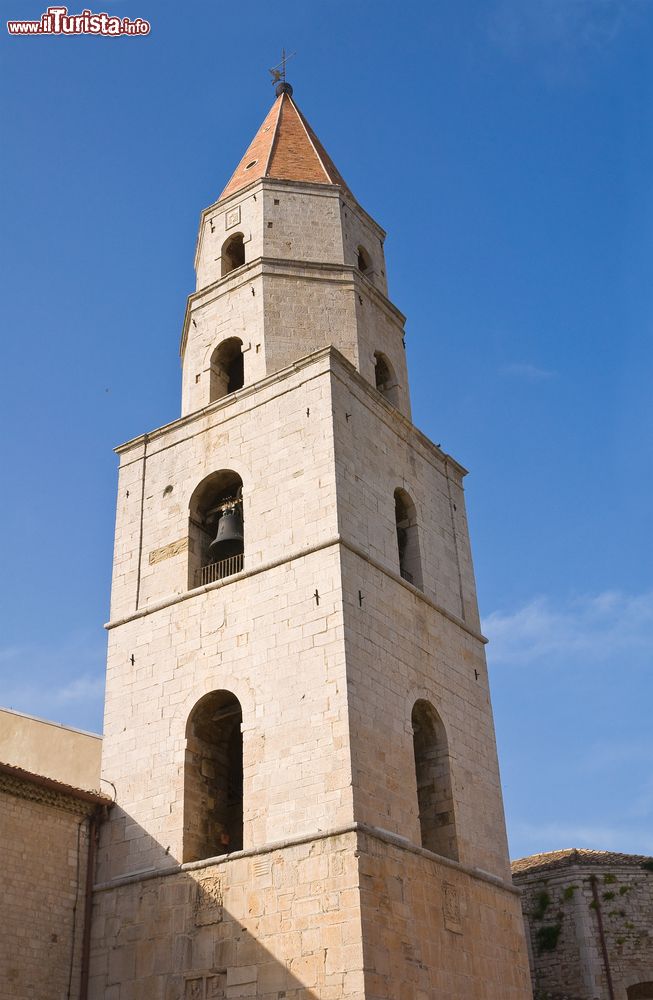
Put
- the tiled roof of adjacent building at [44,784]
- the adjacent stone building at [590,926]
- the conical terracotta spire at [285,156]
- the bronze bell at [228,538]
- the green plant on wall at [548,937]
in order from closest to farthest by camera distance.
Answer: the tiled roof of adjacent building at [44,784]
the bronze bell at [228,538]
the adjacent stone building at [590,926]
the green plant on wall at [548,937]
the conical terracotta spire at [285,156]

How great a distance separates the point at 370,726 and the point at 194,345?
26.2 feet

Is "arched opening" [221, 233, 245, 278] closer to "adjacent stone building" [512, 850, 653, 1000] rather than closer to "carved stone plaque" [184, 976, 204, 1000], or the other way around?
"carved stone plaque" [184, 976, 204, 1000]

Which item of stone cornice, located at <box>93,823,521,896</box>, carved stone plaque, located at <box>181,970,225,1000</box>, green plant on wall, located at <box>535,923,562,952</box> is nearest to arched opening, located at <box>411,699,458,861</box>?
stone cornice, located at <box>93,823,521,896</box>

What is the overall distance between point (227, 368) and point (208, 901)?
8765 mm

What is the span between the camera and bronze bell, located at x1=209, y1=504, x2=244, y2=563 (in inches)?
594

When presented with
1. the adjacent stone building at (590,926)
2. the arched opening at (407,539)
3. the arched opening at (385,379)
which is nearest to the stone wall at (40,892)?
the arched opening at (407,539)

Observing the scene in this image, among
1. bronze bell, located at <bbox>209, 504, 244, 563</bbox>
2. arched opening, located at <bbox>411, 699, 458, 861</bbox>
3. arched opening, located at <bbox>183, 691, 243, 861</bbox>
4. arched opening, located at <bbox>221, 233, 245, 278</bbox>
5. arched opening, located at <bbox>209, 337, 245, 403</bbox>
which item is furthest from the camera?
arched opening, located at <bbox>221, 233, 245, 278</bbox>

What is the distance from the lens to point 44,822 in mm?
13047

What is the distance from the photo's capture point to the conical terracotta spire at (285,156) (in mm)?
19484

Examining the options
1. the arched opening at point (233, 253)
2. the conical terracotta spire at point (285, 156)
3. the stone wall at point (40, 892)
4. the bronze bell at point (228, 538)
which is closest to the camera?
the stone wall at point (40, 892)

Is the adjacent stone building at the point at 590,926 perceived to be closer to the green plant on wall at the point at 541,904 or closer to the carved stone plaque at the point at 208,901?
→ the green plant on wall at the point at 541,904

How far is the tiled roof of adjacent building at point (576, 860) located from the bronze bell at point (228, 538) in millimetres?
9396

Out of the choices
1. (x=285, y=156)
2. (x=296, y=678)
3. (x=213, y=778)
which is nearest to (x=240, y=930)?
(x=213, y=778)

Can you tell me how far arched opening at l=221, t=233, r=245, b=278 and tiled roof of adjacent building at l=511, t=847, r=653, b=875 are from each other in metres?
12.4
